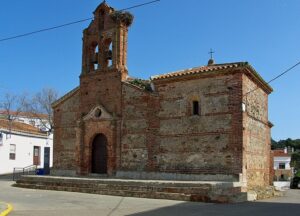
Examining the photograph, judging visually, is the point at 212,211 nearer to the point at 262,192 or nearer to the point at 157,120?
the point at 262,192

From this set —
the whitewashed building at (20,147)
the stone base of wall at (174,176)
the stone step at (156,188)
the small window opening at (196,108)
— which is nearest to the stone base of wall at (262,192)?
the stone base of wall at (174,176)

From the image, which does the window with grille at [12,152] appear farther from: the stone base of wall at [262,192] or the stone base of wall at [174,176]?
the stone base of wall at [262,192]

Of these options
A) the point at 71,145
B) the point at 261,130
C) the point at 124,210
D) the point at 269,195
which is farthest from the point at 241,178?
the point at 71,145

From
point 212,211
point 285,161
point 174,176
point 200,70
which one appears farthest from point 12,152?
point 285,161

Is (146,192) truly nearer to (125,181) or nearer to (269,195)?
(125,181)

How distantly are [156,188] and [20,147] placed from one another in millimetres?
24927

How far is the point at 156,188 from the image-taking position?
17.5m

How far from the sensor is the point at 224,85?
62.6 feet

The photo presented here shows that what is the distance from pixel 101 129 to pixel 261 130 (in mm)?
9003

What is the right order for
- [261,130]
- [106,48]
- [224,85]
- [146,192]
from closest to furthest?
[146,192]
[224,85]
[261,130]
[106,48]

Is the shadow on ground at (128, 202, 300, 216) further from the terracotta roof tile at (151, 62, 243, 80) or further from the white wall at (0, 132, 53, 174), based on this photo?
the white wall at (0, 132, 53, 174)

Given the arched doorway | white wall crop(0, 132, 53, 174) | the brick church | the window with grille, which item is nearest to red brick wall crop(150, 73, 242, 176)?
the brick church

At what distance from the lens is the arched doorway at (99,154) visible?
914 inches

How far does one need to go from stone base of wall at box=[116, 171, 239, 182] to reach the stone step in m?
1.57
